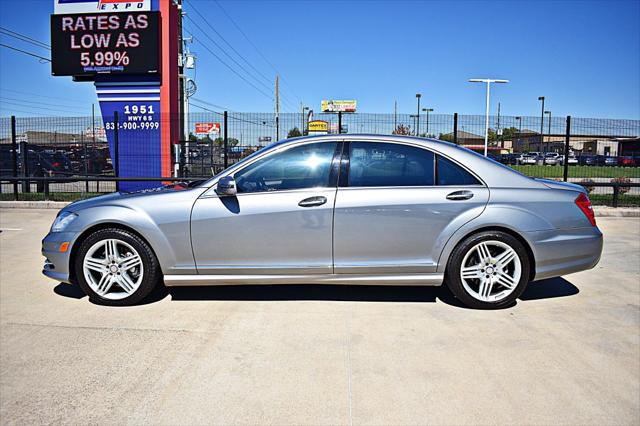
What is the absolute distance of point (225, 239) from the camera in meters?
4.68

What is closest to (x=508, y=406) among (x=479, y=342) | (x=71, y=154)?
(x=479, y=342)

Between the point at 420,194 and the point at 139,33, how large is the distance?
13.3m

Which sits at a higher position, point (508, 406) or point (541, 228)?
point (541, 228)

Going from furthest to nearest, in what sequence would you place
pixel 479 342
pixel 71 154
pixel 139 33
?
pixel 71 154, pixel 139 33, pixel 479 342

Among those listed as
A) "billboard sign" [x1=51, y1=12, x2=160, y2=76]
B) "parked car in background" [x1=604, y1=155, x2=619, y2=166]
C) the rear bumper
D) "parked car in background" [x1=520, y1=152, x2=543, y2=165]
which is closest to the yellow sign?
"billboard sign" [x1=51, y1=12, x2=160, y2=76]

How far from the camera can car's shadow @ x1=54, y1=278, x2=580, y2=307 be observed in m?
5.09

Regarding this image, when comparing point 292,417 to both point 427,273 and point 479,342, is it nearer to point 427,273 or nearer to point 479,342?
point 479,342

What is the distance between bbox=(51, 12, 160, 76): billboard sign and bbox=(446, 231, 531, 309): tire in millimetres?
13106

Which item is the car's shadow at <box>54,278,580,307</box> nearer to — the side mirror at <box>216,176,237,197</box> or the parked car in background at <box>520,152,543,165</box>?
the side mirror at <box>216,176,237,197</box>

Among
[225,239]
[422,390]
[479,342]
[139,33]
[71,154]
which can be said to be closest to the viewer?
[422,390]

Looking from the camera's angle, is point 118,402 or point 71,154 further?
point 71,154

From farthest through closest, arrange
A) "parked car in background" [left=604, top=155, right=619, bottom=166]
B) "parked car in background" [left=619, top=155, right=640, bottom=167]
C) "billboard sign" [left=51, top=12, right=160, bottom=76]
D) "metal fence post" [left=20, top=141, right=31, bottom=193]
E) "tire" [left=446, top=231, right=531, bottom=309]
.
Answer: "parked car in background" [left=604, top=155, right=619, bottom=166], "parked car in background" [left=619, top=155, right=640, bottom=167], "metal fence post" [left=20, top=141, right=31, bottom=193], "billboard sign" [left=51, top=12, right=160, bottom=76], "tire" [left=446, top=231, right=531, bottom=309]

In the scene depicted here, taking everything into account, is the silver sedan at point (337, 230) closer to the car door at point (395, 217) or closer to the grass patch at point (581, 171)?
the car door at point (395, 217)

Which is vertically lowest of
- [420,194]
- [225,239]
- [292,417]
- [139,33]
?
[292,417]
